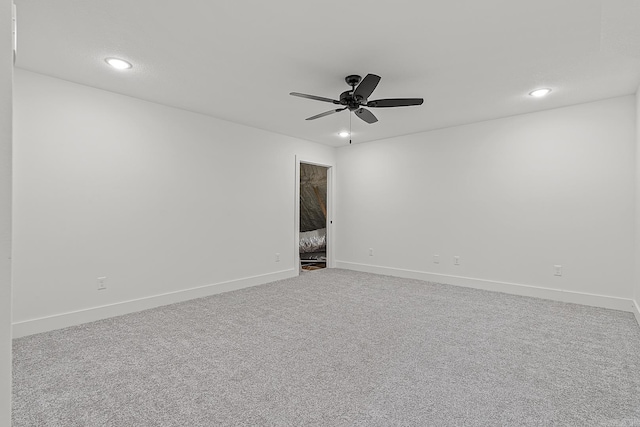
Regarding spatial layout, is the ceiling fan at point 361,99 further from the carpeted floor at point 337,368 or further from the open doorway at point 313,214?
the open doorway at point 313,214

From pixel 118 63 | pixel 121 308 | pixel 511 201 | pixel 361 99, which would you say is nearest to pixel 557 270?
pixel 511 201

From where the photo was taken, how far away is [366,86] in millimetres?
2615

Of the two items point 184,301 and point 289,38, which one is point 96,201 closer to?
point 184,301

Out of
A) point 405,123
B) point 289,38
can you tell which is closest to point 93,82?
point 289,38

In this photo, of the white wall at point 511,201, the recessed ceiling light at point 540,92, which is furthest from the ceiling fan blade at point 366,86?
the white wall at point 511,201

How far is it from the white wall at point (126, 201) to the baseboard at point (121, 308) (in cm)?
1

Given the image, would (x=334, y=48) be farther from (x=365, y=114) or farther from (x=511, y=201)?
(x=511, y=201)

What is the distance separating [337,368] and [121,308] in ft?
8.27

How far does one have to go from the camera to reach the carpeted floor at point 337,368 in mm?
1736

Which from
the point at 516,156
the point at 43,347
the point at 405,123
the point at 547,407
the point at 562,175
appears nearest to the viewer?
the point at 547,407

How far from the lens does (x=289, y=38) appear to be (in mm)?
2320

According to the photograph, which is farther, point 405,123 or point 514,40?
point 405,123

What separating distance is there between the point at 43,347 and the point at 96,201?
4.55ft

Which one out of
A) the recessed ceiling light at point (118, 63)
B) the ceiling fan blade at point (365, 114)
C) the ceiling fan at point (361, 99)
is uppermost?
the recessed ceiling light at point (118, 63)
